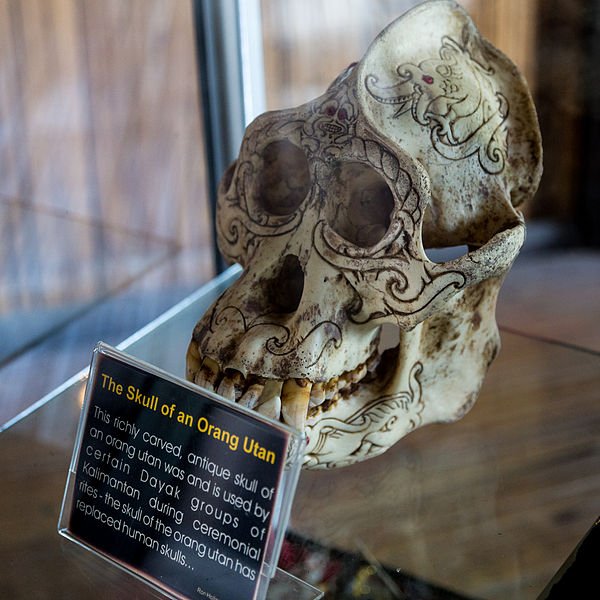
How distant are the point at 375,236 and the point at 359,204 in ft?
0.13

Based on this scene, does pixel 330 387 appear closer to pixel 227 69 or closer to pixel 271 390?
pixel 271 390

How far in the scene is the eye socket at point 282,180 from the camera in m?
1.13

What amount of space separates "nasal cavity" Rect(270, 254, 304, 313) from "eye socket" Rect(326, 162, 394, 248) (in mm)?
66

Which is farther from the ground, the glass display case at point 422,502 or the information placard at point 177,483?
the information placard at point 177,483

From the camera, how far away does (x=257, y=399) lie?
3.29 ft

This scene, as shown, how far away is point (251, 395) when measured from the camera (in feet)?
3.27

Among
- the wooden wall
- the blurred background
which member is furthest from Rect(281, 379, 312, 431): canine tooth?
the wooden wall

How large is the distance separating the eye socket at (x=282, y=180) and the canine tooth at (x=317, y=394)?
0.22 metres

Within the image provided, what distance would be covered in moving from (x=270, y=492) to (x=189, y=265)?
4.19ft

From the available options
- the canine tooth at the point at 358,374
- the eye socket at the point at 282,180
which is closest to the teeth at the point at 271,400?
the canine tooth at the point at 358,374

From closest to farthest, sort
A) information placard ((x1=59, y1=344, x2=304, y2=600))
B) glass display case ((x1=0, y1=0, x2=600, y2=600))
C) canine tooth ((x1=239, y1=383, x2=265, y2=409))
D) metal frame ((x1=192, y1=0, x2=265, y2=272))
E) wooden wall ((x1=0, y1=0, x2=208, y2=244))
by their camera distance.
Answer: information placard ((x1=59, y1=344, x2=304, y2=600))
canine tooth ((x1=239, y1=383, x2=265, y2=409))
glass display case ((x1=0, y1=0, x2=600, y2=600))
wooden wall ((x1=0, y1=0, x2=208, y2=244))
metal frame ((x1=192, y1=0, x2=265, y2=272))

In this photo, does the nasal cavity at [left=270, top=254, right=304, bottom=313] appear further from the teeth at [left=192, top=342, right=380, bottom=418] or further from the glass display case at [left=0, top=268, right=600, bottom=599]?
the glass display case at [left=0, top=268, right=600, bottom=599]

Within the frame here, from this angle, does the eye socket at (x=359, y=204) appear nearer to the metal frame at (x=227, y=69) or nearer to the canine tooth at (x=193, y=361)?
the canine tooth at (x=193, y=361)

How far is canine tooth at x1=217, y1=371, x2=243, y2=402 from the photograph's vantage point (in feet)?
3.28
